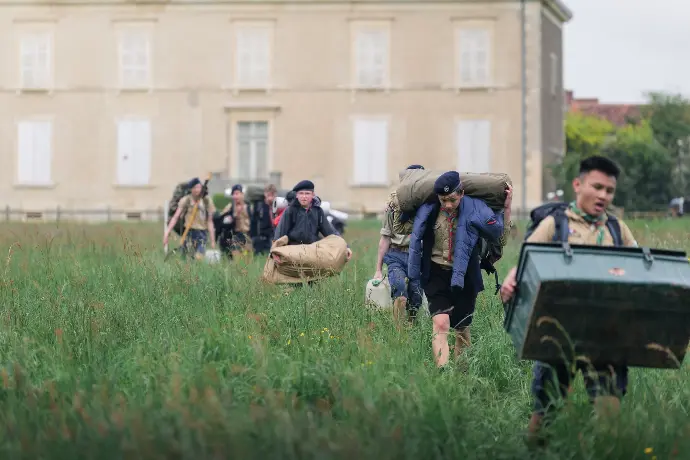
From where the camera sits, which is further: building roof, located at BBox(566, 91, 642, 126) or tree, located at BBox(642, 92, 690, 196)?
building roof, located at BBox(566, 91, 642, 126)

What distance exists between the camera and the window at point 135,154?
45.9 m

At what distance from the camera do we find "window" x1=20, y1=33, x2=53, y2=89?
46.6 meters

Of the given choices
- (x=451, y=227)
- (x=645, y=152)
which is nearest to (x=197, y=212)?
(x=451, y=227)

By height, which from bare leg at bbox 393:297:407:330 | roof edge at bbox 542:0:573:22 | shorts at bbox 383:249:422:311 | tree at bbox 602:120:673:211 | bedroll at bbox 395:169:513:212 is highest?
roof edge at bbox 542:0:573:22

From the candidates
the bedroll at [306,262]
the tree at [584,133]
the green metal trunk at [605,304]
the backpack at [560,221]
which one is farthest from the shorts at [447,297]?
the tree at [584,133]

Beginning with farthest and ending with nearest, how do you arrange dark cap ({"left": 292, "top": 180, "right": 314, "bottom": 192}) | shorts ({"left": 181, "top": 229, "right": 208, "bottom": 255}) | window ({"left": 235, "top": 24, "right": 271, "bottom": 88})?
window ({"left": 235, "top": 24, "right": 271, "bottom": 88}) < shorts ({"left": 181, "top": 229, "right": 208, "bottom": 255}) < dark cap ({"left": 292, "top": 180, "right": 314, "bottom": 192})

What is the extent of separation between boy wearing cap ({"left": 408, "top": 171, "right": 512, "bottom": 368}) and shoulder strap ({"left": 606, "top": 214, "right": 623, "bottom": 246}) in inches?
90.3

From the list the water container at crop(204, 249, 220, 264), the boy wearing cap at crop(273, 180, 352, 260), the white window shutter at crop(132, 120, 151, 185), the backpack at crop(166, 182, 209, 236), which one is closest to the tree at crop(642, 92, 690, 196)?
the white window shutter at crop(132, 120, 151, 185)

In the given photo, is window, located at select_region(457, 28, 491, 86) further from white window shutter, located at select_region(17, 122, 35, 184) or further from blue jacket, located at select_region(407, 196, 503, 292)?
blue jacket, located at select_region(407, 196, 503, 292)

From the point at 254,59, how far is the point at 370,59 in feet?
12.6

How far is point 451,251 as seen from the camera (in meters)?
9.49

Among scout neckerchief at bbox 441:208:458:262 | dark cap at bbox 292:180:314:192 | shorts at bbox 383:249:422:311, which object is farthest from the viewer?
dark cap at bbox 292:180:314:192

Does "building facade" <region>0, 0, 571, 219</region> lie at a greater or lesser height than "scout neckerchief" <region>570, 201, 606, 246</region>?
greater

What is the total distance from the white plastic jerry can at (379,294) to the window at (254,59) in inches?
1369
